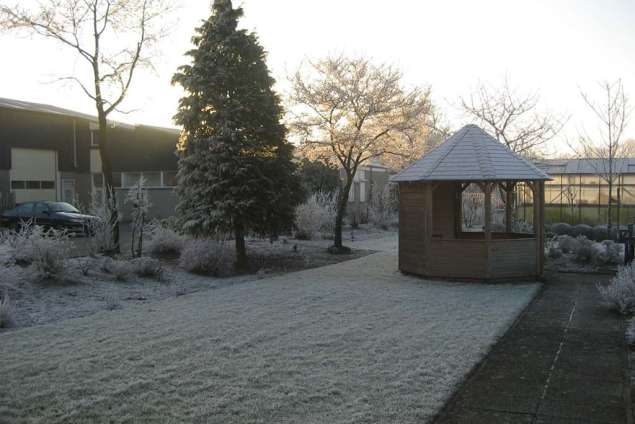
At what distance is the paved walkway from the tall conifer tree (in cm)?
701

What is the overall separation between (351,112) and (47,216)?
36.6 ft

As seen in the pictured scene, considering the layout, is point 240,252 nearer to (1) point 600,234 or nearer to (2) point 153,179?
(1) point 600,234

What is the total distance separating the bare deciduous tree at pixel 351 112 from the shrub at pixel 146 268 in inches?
303

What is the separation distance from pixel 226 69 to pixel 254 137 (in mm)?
1753

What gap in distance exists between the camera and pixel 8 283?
33.2ft

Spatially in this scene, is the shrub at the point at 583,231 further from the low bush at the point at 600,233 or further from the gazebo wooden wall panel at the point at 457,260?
the gazebo wooden wall panel at the point at 457,260

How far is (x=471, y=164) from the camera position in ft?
43.5

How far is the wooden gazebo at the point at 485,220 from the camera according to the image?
12898mm

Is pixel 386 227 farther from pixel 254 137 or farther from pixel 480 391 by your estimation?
pixel 480 391

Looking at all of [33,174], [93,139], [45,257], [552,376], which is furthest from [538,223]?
[93,139]

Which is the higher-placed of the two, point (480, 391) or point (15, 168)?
point (15, 168)

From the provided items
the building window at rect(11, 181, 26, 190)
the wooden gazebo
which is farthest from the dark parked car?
the wooden gazebo

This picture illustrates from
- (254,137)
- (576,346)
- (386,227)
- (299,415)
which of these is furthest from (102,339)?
(386,227)

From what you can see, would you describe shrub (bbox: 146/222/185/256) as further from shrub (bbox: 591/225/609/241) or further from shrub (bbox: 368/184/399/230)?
shrub (bbox: 368/184/399/230)
